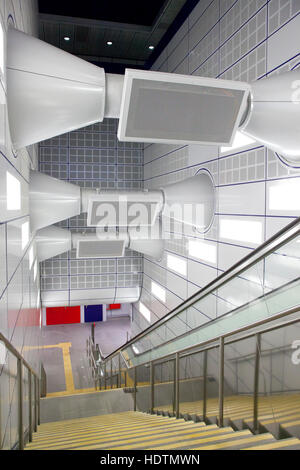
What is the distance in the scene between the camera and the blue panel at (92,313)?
1834 cm

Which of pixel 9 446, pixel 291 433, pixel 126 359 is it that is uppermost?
pixel 291 433

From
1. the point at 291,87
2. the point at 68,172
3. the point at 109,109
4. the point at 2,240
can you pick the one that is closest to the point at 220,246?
the point at 291,87

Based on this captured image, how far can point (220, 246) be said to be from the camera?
719 cm

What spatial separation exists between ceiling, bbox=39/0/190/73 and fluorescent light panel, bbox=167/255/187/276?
653 cm

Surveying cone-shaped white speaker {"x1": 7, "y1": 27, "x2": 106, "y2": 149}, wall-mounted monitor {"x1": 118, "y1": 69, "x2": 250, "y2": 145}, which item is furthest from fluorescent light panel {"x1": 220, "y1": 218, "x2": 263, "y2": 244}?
cone-shaped white speaker {"x1": 7, "y1": 27, "x2": 106, "y2": 149}

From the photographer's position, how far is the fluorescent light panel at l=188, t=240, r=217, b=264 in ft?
24.6

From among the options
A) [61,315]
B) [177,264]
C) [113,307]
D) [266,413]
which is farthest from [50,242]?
[113,307]

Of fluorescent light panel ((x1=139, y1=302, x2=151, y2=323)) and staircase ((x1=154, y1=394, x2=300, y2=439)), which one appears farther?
fluorescent light panel ((x1=139, y1=302, x2=151, y2=323))

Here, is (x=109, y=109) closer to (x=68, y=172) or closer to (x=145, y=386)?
(x=145, y=386)

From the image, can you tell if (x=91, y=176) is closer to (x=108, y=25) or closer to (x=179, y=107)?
(x=108, y=25)

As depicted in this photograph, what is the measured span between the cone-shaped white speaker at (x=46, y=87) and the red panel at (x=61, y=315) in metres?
15.5

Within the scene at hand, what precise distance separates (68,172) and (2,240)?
9501 millimetres

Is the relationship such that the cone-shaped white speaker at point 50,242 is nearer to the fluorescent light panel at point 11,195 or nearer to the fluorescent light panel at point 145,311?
the fluorescent light panel at point 145,311

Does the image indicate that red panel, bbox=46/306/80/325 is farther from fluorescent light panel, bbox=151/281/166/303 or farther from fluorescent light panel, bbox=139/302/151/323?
fluorescent light panel, bbox=151/281/166/303
